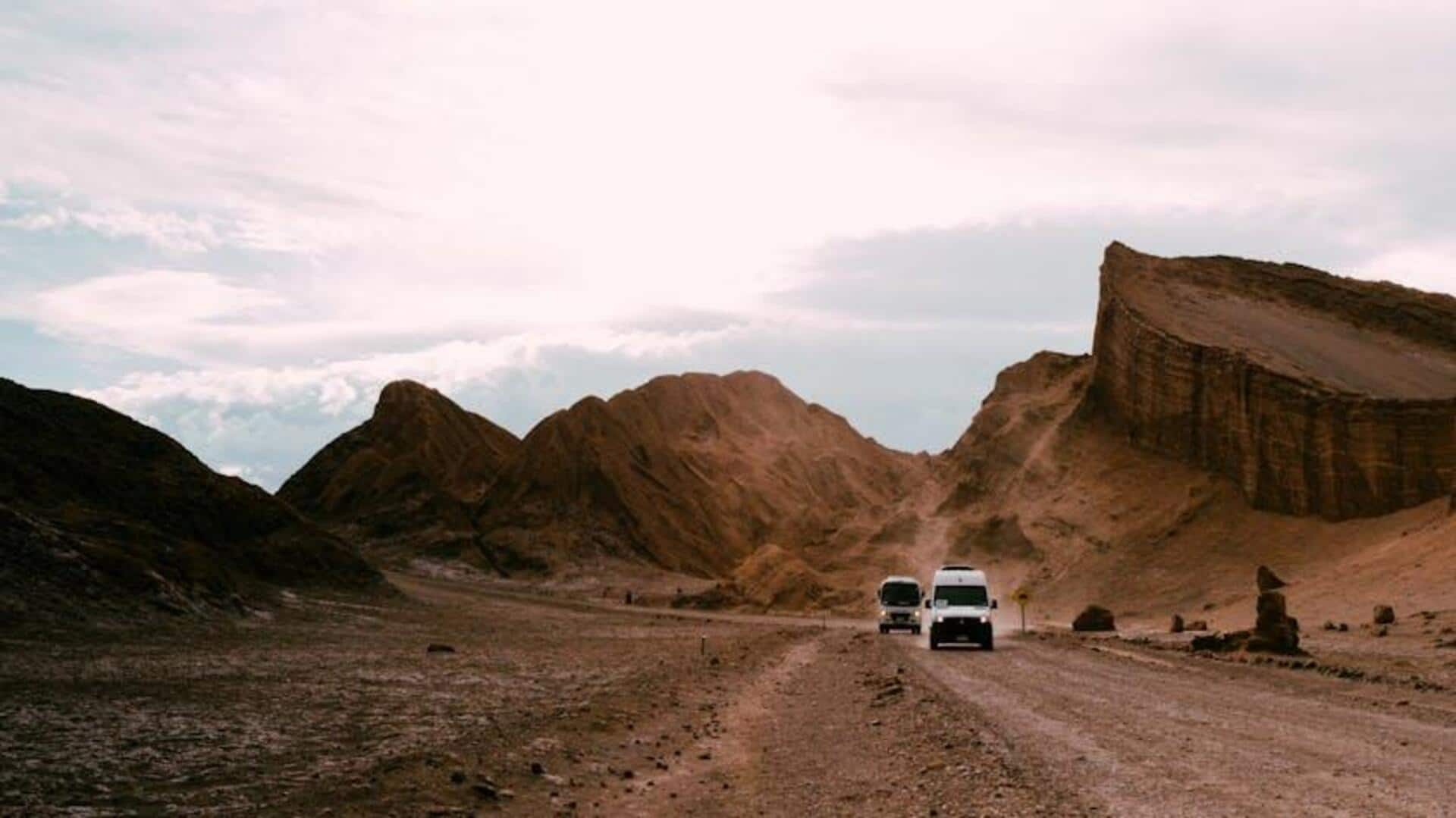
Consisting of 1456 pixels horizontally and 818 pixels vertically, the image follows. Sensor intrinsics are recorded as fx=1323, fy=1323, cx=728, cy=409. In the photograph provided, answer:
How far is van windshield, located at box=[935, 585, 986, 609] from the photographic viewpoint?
45.9m

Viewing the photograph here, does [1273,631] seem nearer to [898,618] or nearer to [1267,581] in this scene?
[898,618]

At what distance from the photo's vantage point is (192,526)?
250 ft

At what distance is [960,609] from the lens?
150 feet

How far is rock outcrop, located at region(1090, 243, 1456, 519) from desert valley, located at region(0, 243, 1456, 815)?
9.5 inches

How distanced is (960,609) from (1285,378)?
4296cm

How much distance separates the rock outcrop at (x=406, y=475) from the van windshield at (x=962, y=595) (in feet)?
277

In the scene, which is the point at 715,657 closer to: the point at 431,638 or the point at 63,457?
the point at 431,638

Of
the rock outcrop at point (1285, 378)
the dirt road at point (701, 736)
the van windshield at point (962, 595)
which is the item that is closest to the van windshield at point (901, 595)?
the van windshield at point (962, 595)

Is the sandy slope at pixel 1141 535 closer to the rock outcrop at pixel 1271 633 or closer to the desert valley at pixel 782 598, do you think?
the desert valley at pixel 782 598

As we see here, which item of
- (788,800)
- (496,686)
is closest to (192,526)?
(496,686)

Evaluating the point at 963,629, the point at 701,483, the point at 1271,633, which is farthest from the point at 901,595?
the point at 701,483

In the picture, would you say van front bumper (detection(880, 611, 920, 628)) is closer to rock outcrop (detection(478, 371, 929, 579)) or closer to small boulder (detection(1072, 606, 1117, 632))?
small boulder (detection(1072, 606, 1117, 632))

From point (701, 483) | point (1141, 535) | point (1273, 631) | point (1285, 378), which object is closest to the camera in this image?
point (1273, 631)

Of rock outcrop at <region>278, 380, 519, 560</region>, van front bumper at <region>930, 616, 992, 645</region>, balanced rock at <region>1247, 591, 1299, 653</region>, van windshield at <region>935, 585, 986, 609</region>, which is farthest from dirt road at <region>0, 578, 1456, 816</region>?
rock outcrop at <region>278, 380, 519, 560</region>
